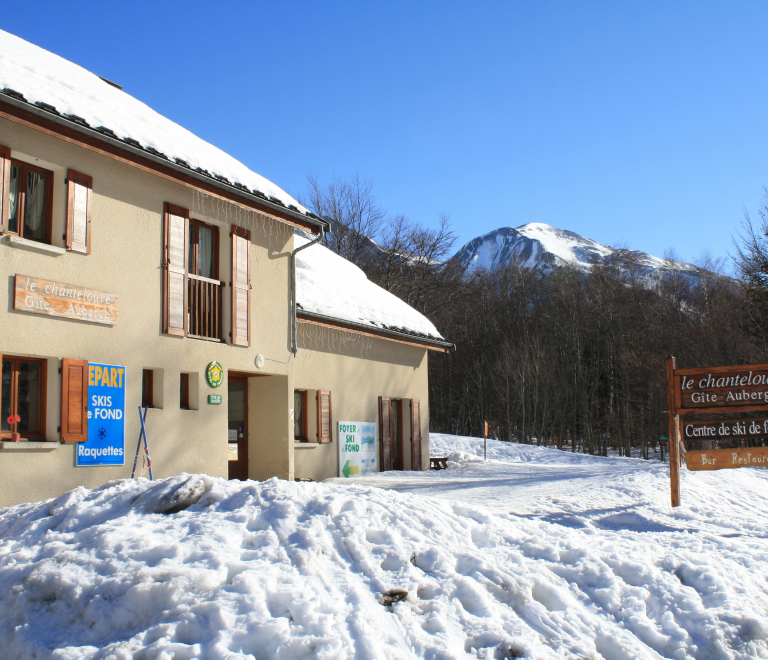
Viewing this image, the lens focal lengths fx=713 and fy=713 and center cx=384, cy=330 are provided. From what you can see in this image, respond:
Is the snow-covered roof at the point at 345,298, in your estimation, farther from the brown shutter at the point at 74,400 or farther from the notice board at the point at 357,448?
the brown shutter at the point at 74,400

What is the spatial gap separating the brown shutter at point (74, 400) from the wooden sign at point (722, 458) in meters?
8.11

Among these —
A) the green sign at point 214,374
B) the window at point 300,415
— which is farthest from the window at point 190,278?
the window at point 300,415

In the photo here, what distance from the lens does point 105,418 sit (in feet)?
28.9

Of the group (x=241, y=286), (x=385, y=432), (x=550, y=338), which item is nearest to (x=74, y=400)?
(x=241, y=286)

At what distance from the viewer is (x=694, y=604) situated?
202 inches

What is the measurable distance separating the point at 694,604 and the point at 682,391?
5781 millimetres

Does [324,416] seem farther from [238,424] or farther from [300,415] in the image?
[238,424]

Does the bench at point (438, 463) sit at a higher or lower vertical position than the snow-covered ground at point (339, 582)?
lower

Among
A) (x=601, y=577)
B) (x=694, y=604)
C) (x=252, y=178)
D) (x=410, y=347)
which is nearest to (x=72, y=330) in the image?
(x=252, y=178)

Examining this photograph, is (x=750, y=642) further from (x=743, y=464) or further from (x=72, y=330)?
(x=72, y=330)

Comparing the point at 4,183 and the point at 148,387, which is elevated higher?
the point at 4,183

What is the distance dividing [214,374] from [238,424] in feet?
7.45

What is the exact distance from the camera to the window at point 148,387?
970cm

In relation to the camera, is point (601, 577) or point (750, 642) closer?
point (750, 642)
